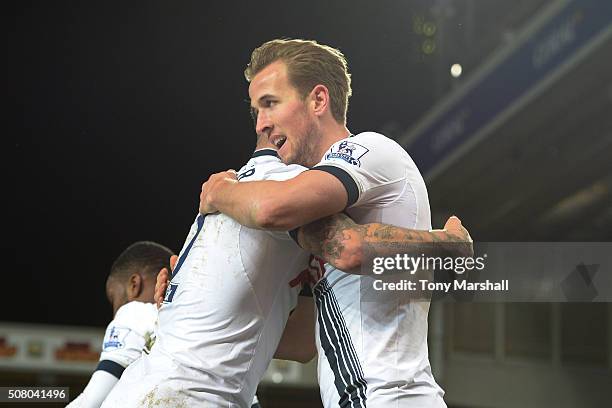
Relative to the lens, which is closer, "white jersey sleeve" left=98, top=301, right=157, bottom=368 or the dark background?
"white jersey sleeve" left=98, top=301, right=157, bottom=368

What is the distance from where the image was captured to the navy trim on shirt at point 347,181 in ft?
4.87

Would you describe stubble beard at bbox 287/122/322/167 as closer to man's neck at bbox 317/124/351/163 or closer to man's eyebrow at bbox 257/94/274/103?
man's neck at bbox 317/124/351/163

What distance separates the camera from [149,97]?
17.7 feet

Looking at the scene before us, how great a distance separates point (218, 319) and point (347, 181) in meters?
0.39

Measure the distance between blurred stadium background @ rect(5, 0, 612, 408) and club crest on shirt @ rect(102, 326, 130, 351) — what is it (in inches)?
70.0

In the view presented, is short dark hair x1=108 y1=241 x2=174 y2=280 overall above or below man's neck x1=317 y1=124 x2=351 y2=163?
below

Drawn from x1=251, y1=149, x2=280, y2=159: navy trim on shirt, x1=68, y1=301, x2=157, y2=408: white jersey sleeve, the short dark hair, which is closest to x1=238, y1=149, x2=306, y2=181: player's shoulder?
x1=251, y1=149, x2=280, y2=159: navy trim on shirt

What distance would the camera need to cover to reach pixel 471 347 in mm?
7504

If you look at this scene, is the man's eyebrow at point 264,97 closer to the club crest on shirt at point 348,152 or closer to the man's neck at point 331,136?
the man's neck at point 331,136

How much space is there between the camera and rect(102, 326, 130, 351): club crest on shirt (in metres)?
2.38

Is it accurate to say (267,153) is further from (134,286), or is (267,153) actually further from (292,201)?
(134,286)

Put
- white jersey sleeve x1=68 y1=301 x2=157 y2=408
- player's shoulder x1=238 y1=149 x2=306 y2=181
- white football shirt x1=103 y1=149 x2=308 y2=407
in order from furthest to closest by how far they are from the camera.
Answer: white jersey sleeve x1=68 y1=301 x2=157 y2=408
player's shoulder x1=238 y1=149 x2=306 y2=181
white football shirt x1=103 y1=149 x2=308 y2=407

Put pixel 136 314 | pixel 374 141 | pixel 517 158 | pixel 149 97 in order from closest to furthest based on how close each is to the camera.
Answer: pixel 374 141
pixel 136 314
pixel 149 97
pixel 517 158

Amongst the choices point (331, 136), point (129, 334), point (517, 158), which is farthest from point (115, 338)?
point (517, 158)
